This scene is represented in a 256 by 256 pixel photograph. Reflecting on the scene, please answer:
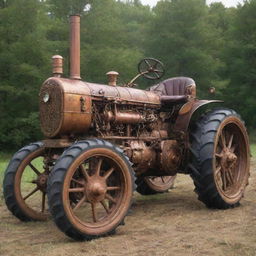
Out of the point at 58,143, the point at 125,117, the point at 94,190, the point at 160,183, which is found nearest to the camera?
the point at 94,190

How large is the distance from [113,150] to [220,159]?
215 centimetres

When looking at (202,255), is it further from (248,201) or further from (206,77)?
(206,77)

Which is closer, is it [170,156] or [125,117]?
[125,117]

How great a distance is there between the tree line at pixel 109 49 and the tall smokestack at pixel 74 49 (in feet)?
49.6

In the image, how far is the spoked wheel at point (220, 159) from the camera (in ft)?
20.7

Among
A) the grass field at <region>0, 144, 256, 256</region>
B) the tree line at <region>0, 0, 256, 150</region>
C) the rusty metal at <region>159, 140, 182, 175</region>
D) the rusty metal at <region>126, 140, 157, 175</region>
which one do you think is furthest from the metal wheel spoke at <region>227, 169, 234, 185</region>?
the tree line at <region>0, 0, 256, 150</region>

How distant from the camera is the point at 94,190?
5062 mm

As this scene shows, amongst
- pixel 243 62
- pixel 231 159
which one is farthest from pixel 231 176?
pixel 243 62

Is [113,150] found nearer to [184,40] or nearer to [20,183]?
[20,183]

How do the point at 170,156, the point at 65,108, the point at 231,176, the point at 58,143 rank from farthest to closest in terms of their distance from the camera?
1. the point at 231,176
2. the point at 170,156
3. the point at 58,143
4. the point at 65,108

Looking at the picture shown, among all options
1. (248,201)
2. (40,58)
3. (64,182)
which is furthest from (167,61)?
(64,182)

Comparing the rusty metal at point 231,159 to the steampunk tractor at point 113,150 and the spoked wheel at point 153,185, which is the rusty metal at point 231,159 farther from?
the spoked wheel at point 153,185

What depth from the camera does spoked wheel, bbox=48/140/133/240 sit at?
473 centimetres

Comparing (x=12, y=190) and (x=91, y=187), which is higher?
(x=91, y=187)
